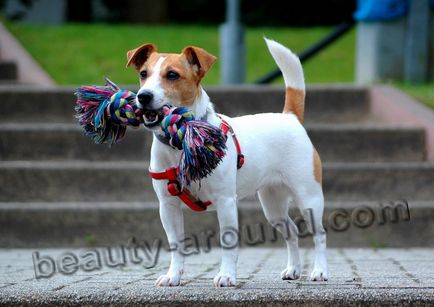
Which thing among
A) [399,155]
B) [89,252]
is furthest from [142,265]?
[399,155]

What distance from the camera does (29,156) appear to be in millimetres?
8172

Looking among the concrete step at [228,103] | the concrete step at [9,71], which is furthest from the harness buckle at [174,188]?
the concrete step at [9,71]

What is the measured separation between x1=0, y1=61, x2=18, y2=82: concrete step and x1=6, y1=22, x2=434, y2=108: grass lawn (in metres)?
0.81

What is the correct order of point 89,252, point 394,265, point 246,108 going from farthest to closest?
point 246,108 → point 89,252 → point 394,265

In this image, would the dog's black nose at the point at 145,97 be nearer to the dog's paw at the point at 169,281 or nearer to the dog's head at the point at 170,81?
the dog's head at the point at 170,81

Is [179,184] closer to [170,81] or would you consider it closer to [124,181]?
[170,81]

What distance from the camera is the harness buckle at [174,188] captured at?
435 cm

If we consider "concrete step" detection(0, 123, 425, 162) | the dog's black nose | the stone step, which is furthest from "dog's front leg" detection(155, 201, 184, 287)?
"concrete step" detection(0, 123, 425, 162)

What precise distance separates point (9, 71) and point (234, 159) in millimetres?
6422

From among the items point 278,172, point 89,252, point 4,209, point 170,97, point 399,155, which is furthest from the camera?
point 399,155

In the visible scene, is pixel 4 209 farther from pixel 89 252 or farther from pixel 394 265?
pixel 394 265

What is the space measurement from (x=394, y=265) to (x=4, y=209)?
3.19m

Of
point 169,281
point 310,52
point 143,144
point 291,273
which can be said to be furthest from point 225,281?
point 310,52

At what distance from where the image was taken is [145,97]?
13.8 feet
